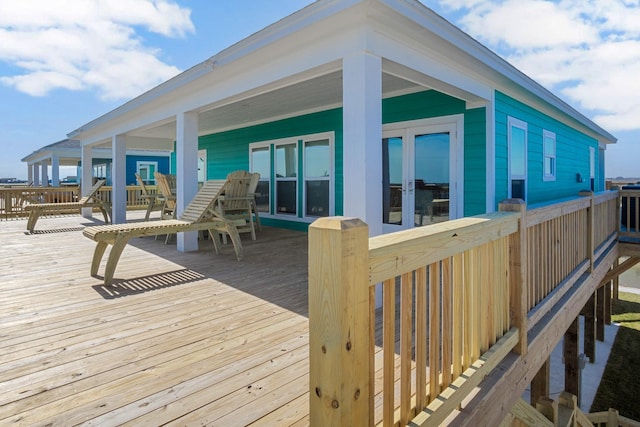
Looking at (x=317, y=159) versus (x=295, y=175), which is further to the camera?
(x=295, y=175)

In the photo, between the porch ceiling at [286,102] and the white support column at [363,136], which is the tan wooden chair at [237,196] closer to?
the porch ceiling at [286,102]

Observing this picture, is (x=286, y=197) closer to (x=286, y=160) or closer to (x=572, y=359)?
(x=286, y=160)

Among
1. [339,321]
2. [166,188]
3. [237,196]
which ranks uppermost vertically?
[166,188]

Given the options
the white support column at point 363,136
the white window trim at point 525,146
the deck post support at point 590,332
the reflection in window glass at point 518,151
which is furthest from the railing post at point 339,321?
the deck post support at point 590,332

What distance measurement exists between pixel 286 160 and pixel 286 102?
169cm


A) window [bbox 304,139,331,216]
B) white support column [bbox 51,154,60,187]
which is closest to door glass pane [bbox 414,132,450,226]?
window [bbox 304,139,331,216]

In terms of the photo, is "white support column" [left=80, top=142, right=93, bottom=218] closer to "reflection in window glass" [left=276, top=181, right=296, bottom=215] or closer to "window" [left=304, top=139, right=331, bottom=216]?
"reflection in window glass" [left=276, top=181, right=296, bottom=215]

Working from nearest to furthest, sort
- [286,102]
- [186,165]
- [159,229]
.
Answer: [159,229]
[186,165]
[286,102]

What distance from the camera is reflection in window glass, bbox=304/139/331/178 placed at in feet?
23.2

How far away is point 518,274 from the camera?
2.21m

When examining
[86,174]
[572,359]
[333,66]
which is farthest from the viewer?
[86,174]

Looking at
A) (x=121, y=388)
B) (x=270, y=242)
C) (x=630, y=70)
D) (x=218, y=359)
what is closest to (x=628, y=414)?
(x=270, y=242)

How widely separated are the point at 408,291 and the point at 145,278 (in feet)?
11.5

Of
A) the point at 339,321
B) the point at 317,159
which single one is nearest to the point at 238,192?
the point at 317,159
